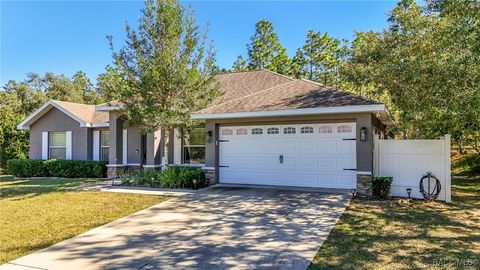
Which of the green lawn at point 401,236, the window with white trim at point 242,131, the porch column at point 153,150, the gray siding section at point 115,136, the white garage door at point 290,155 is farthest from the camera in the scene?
the gray siding section at point 115,136

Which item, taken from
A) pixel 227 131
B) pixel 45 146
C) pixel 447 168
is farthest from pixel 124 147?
pixel 447 168

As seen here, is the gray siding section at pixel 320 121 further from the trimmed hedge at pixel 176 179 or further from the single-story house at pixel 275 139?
the trimmed hedge at pixel 176 179

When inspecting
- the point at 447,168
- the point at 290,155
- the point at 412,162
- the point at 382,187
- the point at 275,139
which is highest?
the point at 275,139

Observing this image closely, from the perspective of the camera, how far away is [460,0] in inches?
297

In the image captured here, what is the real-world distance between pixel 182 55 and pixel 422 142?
8582mm

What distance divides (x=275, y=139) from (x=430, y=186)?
4.84 metres

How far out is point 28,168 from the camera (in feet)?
55.3

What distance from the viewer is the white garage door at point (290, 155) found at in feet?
33.1

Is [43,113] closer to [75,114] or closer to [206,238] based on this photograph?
[75,114]

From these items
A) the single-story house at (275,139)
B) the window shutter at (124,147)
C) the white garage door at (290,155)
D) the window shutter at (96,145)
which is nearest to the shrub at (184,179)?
the single-story house at (275,139)

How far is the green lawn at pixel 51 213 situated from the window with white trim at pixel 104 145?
519 cm

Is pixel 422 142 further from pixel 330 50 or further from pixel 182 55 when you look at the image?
pixel 330 50

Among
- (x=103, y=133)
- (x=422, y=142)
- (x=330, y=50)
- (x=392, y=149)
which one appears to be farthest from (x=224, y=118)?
(x=330, y=50)

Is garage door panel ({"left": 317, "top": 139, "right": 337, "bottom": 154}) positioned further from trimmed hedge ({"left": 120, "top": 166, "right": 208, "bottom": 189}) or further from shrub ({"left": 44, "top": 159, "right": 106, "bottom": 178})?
shrub ({"left": 44, "top": 159, "right": 106, "bottom": 178})
